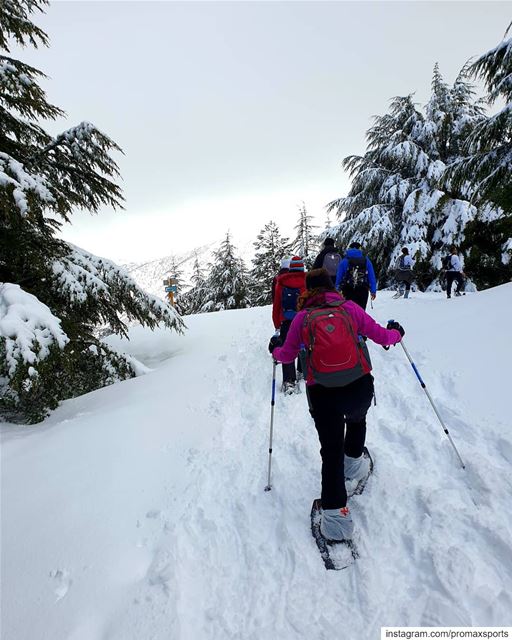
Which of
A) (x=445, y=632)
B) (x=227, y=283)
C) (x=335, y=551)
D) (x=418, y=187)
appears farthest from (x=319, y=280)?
(x=227, y=283)

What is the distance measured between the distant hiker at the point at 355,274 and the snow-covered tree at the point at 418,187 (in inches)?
358

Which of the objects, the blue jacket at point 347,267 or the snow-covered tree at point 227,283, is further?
the snow-covered tree at point 227,283

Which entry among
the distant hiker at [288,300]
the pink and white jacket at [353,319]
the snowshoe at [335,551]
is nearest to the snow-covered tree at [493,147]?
the distant hiker at [288,300]

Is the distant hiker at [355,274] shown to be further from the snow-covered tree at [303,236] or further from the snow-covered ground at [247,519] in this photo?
the snow-covered tree at [303,236]

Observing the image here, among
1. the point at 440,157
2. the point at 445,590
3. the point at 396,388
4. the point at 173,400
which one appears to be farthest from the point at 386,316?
the point at 440,157

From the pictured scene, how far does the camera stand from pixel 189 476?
392 centimetres

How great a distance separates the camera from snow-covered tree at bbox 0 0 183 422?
14.8 feet

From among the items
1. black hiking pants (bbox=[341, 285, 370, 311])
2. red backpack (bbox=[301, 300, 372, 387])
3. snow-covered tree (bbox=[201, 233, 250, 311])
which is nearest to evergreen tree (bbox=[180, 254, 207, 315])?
snow-covered tree (bbox=[201, 233, 250, 311])

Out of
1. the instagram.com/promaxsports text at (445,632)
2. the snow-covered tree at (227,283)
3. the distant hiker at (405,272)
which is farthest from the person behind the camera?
the snow-covered tree at (227,283)

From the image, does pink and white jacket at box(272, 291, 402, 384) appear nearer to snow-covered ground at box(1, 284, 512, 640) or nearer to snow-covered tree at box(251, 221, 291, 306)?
snow-covered ground at box(1, 284, 512, 640)

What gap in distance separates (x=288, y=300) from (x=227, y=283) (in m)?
21.7

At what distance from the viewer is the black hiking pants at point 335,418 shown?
8.96 ft

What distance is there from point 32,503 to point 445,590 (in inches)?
154

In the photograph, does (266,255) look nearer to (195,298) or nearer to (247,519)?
(195,298)
